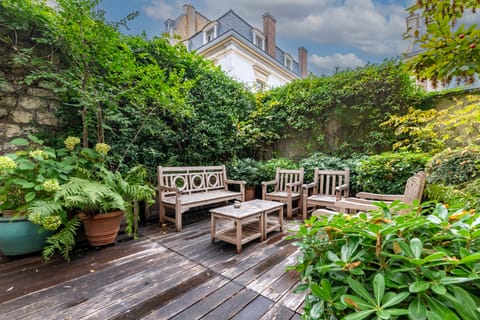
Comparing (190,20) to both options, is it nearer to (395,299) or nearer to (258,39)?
(258,39)

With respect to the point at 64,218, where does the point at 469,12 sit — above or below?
above

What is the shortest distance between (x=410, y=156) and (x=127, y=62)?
13.6ft

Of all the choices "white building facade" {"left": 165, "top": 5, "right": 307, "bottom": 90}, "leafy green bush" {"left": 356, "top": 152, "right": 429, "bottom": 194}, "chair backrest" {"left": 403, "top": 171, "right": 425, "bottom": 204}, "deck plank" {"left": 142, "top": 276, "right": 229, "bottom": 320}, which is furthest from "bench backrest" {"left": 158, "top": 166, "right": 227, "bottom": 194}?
"white building facade" {"left": 165, "top": 5, "right": 307, "bottom": 90}

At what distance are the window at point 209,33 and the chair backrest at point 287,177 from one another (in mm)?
8346

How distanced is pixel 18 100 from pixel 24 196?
4.34ft

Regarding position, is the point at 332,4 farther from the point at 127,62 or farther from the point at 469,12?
the point at 127,62

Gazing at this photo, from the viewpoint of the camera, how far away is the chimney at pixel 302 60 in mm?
13730

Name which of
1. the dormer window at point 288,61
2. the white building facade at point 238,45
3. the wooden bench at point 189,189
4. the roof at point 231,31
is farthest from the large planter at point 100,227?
the dormer window at point 288,61

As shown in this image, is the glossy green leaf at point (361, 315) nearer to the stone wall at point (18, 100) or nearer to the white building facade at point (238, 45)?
the stone wall at point (18, 100)

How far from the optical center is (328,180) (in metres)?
3.77

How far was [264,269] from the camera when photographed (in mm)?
2049

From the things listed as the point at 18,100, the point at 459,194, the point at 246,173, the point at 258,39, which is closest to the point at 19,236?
the point at 18,100

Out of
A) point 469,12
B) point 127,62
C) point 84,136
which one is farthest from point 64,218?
point 469,12

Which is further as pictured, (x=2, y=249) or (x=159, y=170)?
(x=159, y=170)
